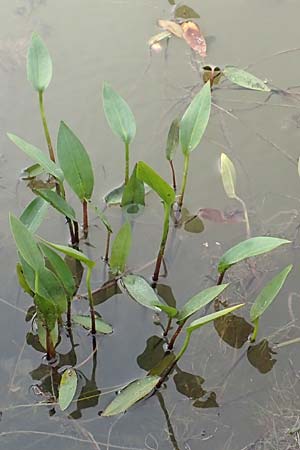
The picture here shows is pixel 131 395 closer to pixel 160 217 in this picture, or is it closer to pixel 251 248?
pixel 251 248

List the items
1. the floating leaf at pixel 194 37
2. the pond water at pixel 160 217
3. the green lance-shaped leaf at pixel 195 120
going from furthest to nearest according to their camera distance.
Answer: the floating leaf at pixel 194 37 < the green lance-shaped leaf at pixel 195 120 < the pond water at pixel 160 217

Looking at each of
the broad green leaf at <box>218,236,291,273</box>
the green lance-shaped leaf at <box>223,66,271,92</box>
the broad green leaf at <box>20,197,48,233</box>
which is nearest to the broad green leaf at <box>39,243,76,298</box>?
the broad green leaf at <box>20,197,48,233</box>

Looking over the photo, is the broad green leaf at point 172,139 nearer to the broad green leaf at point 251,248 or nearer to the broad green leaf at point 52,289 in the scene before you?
the broad green leaf at point 251,248

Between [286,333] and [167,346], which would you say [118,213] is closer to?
[167,346]

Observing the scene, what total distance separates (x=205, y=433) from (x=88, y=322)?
36cm

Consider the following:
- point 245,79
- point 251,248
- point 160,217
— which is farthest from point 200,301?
point 245,79

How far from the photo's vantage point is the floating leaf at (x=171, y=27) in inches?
92.1

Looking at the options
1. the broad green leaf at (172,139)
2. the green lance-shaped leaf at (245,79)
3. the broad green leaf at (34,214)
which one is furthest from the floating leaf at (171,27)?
the broad green leaf at (34,214)

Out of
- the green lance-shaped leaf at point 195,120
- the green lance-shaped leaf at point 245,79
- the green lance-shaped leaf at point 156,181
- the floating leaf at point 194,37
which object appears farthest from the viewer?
the floating leaf at point 194,37

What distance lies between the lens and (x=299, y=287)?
5.70ft

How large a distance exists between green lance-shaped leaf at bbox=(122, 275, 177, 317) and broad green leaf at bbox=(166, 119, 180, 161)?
39cm

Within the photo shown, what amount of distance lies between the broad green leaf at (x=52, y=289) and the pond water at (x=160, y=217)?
0.18m

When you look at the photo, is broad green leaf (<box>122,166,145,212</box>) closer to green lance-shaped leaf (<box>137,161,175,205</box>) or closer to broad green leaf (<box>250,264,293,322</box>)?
green lance-shaped leaf (<box>137,161,175,205</box>)

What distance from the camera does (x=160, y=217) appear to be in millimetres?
1873
